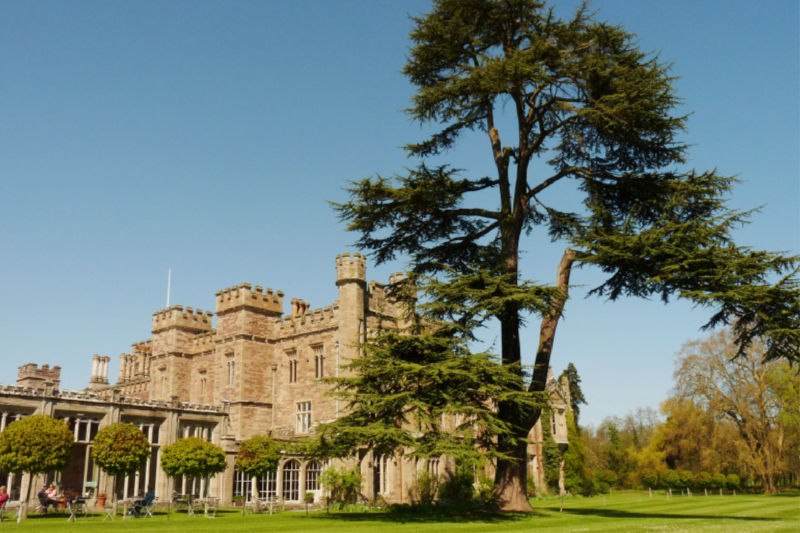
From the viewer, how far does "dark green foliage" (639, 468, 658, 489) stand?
45.7 meters

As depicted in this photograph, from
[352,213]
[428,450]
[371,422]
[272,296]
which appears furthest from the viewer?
[272,296]

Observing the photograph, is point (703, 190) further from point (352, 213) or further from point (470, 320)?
point (352, 213)

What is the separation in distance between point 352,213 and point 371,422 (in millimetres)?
5654

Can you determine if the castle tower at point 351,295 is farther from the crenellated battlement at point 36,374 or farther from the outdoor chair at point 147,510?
the crenellated battlement at point 36,374

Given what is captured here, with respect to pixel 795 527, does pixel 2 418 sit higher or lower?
higher

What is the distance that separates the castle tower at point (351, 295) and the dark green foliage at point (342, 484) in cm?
538

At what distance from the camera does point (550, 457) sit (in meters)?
41.9

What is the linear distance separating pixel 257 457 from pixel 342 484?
4763mm

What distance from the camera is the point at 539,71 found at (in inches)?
667

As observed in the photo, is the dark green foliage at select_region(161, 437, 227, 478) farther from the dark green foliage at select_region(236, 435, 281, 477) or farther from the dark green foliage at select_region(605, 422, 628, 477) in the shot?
the dark green foliage at select_region(605, 422, 628, 477)

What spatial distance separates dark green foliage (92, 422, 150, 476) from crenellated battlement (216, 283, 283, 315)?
A: 1210cm

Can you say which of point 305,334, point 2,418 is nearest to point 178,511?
point 2,418

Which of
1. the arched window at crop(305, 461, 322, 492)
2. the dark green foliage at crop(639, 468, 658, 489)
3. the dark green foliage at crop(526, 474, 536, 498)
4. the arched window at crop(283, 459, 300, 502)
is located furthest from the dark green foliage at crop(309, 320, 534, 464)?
the dark green foliage at crop(639, 468, 658, 489)

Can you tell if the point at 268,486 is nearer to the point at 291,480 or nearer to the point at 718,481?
the point at 291,480
